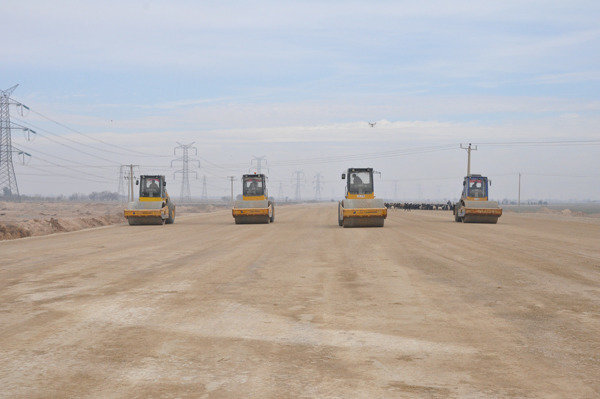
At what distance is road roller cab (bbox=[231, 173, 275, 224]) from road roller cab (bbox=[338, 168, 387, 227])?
Answer: 5.16m

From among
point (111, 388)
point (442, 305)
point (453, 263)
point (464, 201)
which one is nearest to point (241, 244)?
point (453, 263)

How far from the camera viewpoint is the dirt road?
446cm

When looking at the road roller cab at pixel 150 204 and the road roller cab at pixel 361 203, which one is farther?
the road roller cab at pixel 150 204

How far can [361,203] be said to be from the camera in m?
25.2

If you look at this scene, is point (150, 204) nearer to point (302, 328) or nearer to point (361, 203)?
point (361, 203)

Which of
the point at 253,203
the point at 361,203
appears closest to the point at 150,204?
the point at 253,203

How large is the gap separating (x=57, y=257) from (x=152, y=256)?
100 inches

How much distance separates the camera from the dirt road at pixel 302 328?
4457 mm

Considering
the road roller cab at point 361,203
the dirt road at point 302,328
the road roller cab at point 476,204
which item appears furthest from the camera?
the road roller cab at point 476,204

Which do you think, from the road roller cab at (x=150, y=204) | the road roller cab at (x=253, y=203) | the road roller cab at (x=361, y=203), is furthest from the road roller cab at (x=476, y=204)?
the road roller cab at (x=150, y=204)

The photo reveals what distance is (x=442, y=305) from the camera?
299 inches

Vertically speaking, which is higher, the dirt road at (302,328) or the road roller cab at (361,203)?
the road roller cab at (361,203)

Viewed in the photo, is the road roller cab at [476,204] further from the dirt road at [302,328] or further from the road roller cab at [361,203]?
the dirt road at [302,328]

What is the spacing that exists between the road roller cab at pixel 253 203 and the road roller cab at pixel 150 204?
4.23 meters
